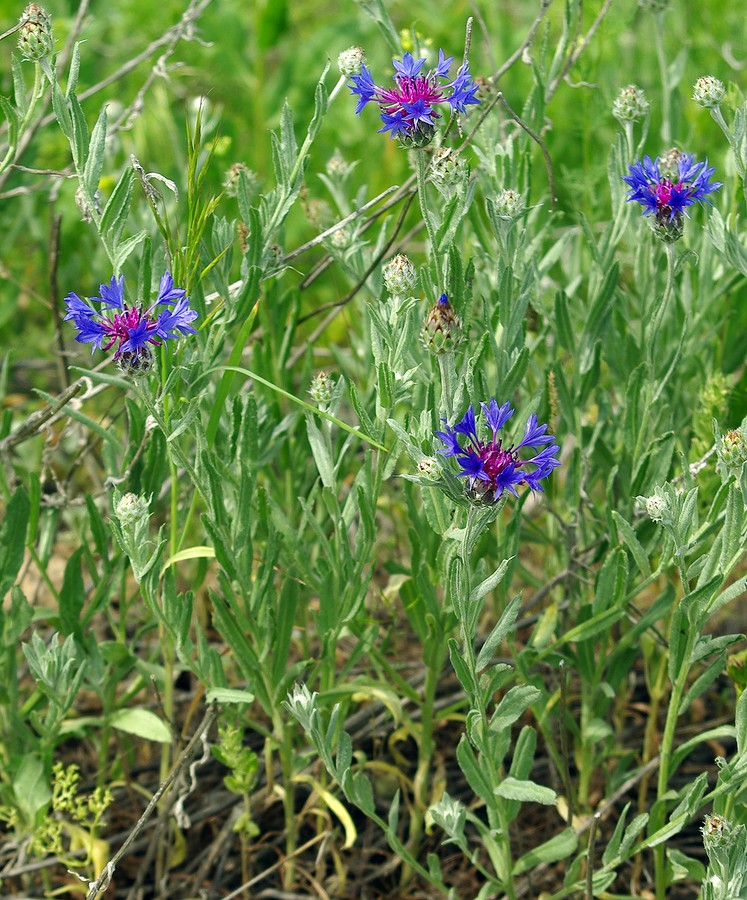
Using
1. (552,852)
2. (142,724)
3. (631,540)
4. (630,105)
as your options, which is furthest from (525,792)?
(630,105)

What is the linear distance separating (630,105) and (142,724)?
155cm

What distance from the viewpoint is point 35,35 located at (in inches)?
71.3

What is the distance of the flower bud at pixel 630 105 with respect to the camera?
7.23 ft

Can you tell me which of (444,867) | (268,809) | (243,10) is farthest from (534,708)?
(243,10)

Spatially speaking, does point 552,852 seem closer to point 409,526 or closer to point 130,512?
point 409,526

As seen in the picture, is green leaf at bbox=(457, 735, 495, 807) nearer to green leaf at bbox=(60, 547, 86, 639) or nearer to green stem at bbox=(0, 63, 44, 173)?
green leaf at bbox=(60, 547, 86, 639)

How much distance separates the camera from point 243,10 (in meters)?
4.86

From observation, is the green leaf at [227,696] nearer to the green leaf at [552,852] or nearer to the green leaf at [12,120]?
the green leaf at [552,852]

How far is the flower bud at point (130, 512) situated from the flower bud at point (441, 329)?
57 centimetres

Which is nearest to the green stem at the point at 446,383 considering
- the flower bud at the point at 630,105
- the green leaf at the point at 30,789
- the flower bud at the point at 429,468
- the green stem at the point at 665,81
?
the flower bud at the point at 429,468

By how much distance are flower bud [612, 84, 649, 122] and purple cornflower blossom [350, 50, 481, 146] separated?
523 mm

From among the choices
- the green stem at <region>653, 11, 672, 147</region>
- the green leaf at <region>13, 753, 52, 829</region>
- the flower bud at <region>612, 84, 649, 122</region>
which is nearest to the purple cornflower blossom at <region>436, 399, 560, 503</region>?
the flower bud at <region>612, 84, 649, 122</region>

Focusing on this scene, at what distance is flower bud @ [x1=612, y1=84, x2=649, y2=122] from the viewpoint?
2205 millimetres

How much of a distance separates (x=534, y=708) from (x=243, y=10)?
3724mm
